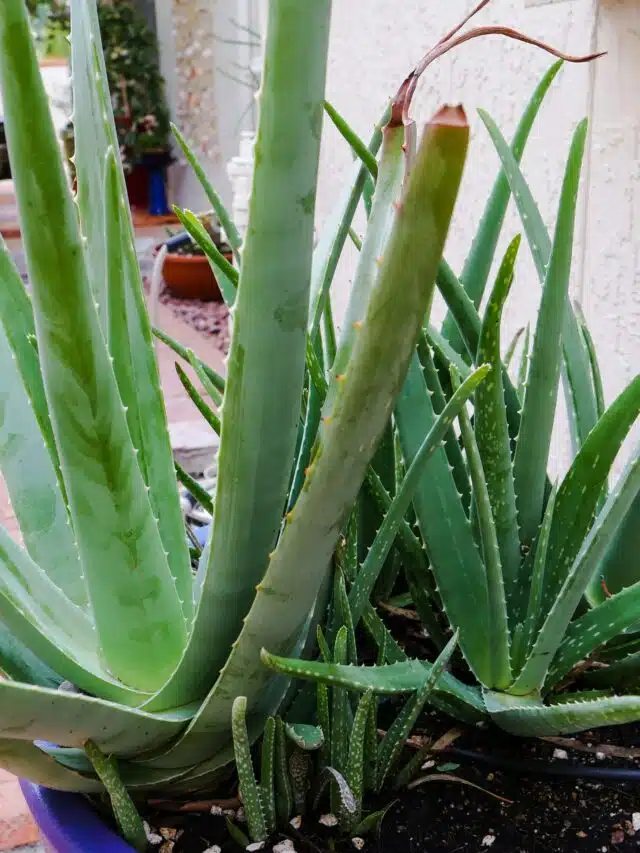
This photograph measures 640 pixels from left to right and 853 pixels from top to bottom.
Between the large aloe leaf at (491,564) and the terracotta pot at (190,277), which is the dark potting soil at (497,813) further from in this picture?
the terracotta pot at (190,277)

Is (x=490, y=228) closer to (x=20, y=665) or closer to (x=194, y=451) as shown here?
(x=20, y=665)

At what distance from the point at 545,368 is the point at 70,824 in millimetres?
329

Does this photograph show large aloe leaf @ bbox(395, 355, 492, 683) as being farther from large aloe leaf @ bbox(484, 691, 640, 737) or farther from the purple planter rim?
the purple planter rim

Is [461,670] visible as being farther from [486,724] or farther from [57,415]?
[57,415]

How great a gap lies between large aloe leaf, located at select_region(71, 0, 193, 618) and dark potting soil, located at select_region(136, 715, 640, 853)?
0.13m

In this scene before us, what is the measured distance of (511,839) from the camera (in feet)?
1.43

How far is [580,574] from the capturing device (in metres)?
0.40

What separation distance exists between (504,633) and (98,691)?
0.20 m

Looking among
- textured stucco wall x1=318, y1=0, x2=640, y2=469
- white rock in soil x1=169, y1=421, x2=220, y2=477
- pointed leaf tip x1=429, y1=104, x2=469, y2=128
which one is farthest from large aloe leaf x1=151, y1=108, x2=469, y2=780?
white rock in soil x1=169, y1=421, x2=220, y2=477

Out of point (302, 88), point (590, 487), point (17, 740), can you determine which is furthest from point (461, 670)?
point (302, 88)

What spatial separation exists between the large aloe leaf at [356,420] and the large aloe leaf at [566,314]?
0.21m

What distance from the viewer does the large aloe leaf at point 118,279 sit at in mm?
413

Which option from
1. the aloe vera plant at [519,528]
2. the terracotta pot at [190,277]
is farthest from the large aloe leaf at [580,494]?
the terracotta pot at [190,277]

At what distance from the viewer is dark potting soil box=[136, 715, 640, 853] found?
0.43 m
